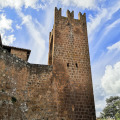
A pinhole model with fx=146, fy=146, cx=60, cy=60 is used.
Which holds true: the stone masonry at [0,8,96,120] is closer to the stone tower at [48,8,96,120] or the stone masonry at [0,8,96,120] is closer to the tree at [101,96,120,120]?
the stone tower at [48,8,96,120]

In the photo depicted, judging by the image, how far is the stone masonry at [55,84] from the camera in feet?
31.3

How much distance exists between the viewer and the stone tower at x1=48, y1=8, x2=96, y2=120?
35.0 feet

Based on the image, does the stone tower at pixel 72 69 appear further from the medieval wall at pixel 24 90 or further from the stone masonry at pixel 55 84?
the medieval wall at pixel 24 90

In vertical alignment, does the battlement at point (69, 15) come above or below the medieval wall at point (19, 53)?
above

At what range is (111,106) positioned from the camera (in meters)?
38.6

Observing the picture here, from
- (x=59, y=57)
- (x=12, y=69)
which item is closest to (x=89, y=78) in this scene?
(x=59, y=57)

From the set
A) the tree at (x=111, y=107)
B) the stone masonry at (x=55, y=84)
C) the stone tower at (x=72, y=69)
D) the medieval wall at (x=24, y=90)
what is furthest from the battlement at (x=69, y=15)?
the tree at (x=111, y=107)

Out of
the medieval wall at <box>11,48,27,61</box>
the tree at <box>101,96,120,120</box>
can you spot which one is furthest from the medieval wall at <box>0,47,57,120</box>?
the tree at <box>101,96,120,120</box>

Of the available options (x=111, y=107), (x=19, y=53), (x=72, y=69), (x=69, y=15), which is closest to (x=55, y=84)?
(x=72, y=69)

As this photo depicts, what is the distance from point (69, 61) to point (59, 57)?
2.96 feet

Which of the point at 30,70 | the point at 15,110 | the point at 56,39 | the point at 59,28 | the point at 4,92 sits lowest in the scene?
the point at 15,110

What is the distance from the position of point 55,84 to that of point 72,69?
6.43 feet

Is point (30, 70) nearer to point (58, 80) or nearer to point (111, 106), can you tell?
point (58, 80)

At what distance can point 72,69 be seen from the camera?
11977 mm
